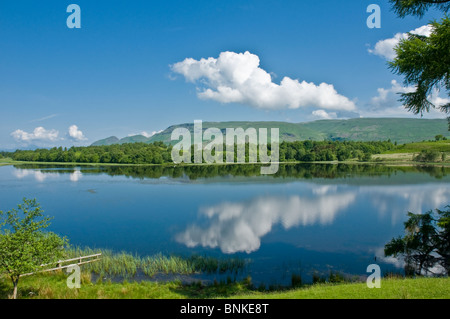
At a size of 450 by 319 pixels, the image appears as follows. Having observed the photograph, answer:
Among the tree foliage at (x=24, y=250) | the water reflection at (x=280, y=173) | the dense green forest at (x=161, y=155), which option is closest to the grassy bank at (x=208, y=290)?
the tree foliage at (x=24, y=250)

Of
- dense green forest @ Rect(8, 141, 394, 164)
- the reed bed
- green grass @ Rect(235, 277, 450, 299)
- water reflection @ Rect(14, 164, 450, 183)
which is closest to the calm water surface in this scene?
the reed bed

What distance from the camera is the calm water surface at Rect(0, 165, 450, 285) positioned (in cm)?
2616

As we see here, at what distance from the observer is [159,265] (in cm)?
2339

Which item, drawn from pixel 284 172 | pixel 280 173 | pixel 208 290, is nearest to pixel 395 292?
pixel 208 290

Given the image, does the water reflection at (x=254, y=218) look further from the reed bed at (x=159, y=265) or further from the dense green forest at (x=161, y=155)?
the dense green forest at (x=161, y=155)

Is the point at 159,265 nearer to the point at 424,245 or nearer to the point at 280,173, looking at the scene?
the point at 424,245

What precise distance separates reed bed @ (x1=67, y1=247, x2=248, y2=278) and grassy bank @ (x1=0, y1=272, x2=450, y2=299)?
2420mm

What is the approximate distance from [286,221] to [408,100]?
2505cm

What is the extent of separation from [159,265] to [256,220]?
1834 centimetres

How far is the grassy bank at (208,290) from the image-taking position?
12633mm

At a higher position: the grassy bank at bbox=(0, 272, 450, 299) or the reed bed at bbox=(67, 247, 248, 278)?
the grassy bank at bbox=(0, 272, 450, 299)

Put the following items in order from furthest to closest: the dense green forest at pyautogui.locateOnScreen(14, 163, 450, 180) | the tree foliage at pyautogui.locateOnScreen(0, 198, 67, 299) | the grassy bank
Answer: the dense green forest at pyautogui.locateOnScreen(14, 163, 450, 180)
the tree foliage at pyautogui.locateOnScreen(0, 198, 67, 299)
the grassy bank

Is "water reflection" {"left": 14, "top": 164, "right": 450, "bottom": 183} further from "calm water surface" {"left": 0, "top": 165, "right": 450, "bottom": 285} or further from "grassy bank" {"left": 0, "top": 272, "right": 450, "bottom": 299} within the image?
"grassy bank" {"left": 0, "top": 272, "right": 450, "bottom": 299}

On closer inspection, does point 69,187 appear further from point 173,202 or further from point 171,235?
point 171,235
